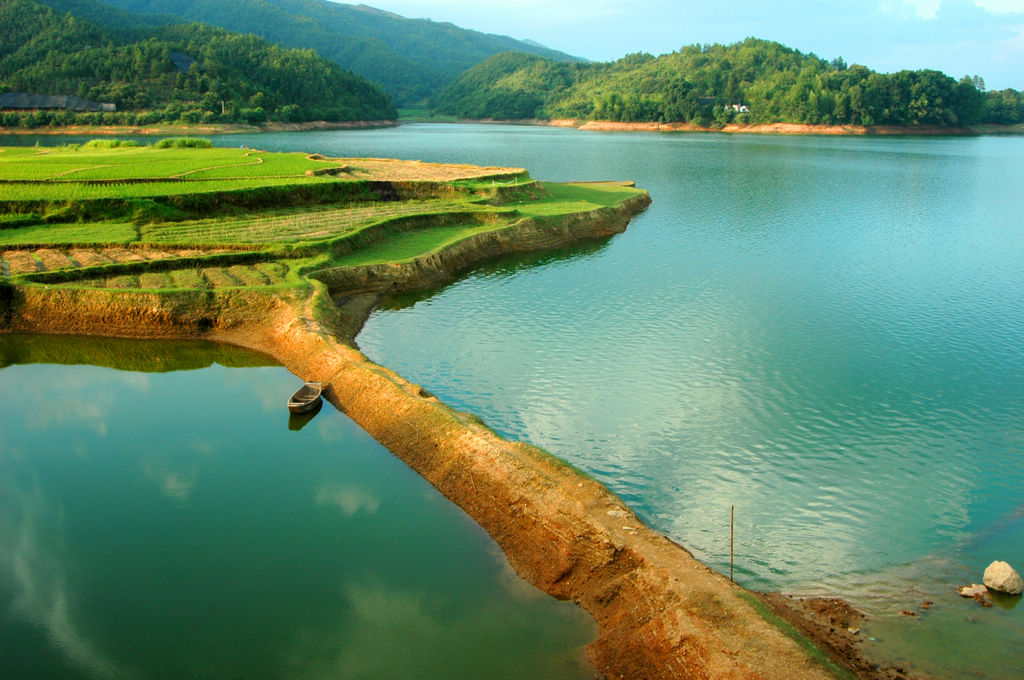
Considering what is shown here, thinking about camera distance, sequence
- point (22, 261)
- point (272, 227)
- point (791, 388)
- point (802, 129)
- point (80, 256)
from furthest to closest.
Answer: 1. point (802, 129)
2. point (272, 227)
3. point (80, 256)
4. point (22, 261)
5. point (791, 388)

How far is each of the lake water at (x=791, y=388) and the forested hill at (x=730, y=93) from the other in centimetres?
8493

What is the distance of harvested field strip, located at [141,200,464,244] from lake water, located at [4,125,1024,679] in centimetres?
565

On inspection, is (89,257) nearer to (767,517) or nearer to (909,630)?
(767,517)

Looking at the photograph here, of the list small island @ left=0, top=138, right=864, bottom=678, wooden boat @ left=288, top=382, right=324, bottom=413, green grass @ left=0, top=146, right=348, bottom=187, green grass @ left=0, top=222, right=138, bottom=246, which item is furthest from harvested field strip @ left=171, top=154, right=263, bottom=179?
wooden boat @ left=288, top=382, right=324, bottom=413

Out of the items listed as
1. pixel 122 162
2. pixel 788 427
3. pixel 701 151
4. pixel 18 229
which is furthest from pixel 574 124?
pixel 788 427

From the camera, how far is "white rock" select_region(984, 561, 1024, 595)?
963cm

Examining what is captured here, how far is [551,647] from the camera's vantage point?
29.3ft

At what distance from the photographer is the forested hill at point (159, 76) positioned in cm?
9712

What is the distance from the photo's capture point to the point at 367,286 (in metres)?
23.8

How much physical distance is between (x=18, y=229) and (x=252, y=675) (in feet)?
82.7

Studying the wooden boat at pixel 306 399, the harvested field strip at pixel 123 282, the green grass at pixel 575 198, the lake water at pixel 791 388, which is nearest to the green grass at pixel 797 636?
the lake water at pixel 791 388

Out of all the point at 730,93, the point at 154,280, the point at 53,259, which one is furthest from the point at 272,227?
the point at 730,93

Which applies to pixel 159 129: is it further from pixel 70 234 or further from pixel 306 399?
pixel 306 399

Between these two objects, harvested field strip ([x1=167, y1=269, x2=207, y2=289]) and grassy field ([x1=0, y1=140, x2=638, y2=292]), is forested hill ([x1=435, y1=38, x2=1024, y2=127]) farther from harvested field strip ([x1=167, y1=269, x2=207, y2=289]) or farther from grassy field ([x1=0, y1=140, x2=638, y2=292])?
harvested field strip ([x1=167, y1=269, x2=207, y2=289])
